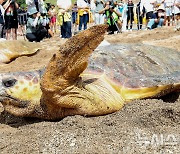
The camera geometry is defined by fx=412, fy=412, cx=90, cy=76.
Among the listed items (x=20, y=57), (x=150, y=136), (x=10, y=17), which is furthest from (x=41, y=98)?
(x=10, y=17)

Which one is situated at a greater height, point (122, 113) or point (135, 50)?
point (135, 50)

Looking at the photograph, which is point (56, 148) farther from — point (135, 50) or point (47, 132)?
point (135, 50)

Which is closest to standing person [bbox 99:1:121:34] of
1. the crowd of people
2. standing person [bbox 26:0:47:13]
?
the crowd of people

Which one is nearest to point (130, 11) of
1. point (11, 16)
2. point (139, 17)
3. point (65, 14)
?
point (139, 17)

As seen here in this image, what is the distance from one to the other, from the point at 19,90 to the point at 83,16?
666 centimetres

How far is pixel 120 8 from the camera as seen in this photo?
9.48 m

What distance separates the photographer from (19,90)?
264 cm

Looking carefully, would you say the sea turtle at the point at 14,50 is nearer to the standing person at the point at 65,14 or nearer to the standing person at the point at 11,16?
the standing person at the point at 11,16

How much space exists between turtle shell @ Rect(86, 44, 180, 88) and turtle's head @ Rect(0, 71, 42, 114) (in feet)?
1.39

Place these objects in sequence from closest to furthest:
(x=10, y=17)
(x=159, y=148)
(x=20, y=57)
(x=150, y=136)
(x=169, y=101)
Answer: (x=159, y=148)
(x=150, y=136)
(x=169, y=101)
(x=20, y=57)
(x=10, y=17)

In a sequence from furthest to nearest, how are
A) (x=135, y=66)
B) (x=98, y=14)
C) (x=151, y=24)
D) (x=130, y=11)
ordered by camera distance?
(x=130, y=11) < (x=151, y=24) < (x=98, y=14) < (x=135, y=66)

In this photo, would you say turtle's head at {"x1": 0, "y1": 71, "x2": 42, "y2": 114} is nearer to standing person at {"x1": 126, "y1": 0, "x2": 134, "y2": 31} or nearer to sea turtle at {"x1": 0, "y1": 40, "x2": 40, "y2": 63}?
sea turtle at {"x1": 0, "y1": 40, "x2": 40, "y2": 63}

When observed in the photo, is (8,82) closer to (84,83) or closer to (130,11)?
(84,83)

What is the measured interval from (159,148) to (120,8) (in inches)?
305
